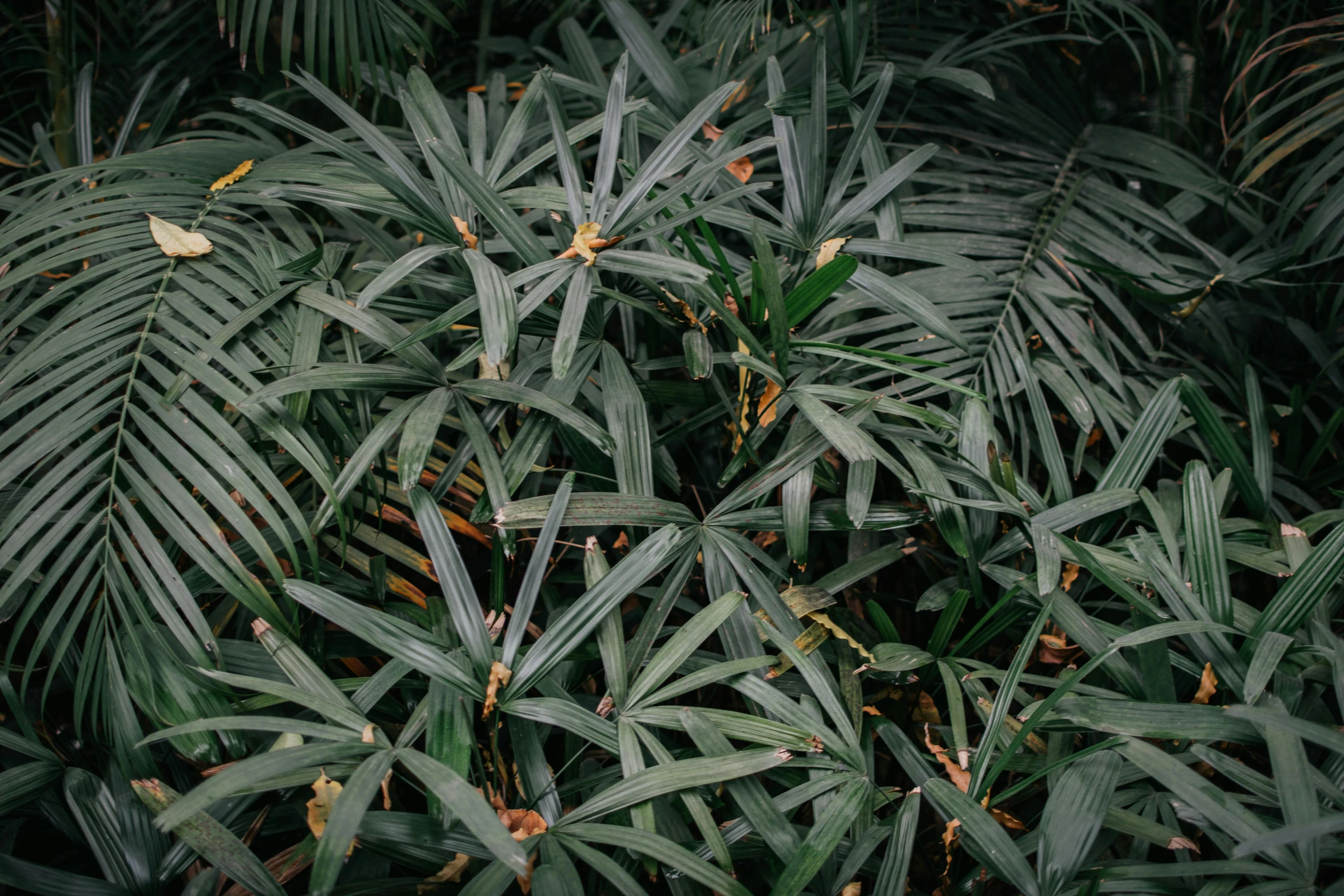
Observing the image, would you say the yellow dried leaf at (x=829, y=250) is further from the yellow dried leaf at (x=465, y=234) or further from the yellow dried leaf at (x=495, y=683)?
the yellow dried leaf at (x=495, y=683)

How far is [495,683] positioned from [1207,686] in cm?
63

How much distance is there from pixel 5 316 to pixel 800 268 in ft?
2.79

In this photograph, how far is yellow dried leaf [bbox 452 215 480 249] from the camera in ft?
2.58

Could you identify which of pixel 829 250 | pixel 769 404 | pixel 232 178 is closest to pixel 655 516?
pixel 769 404

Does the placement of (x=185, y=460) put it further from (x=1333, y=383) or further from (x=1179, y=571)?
(x=1333, y=383)

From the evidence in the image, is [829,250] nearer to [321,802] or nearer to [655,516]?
[655,516]

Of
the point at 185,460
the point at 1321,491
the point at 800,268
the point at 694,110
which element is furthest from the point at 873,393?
the point at 1321,491

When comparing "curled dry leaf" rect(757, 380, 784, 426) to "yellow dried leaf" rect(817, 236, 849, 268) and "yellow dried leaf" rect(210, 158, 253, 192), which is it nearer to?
"yellow dried leaf" rect(817, 236, 849, 268)

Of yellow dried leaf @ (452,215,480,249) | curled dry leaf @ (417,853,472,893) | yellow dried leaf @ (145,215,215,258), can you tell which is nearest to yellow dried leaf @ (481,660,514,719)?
curled dry leaf @ (417,853,472,893)

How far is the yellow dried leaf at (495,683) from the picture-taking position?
25.1 inches

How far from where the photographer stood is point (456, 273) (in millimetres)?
880

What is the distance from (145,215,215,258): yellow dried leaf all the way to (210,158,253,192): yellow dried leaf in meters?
0.10

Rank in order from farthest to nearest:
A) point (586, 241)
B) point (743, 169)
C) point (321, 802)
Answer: point (743, 169) < point (586, 241) < point (321, 802)

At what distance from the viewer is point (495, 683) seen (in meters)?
0.64
